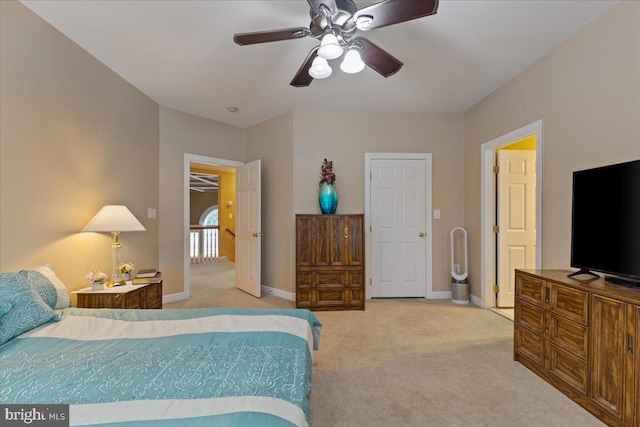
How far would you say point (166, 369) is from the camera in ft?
3.86

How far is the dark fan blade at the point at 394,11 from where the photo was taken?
156cm

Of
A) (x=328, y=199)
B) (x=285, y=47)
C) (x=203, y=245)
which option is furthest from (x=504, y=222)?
(x=203, y=245)

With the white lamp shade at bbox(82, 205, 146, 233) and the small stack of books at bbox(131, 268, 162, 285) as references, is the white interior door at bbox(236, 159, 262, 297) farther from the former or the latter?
the white lamp shade at bbox(82, 205, 146, 233)

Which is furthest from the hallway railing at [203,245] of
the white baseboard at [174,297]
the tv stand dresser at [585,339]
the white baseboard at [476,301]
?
the tv stand dresser at [585,339]

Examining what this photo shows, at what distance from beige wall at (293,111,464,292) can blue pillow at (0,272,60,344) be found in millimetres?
2841

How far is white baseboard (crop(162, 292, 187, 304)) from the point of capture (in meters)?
4.00

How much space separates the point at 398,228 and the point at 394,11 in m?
3.00

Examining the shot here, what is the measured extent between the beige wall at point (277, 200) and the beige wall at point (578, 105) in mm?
2748

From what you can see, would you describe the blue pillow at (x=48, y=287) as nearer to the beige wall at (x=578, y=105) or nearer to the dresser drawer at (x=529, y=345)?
Answer: the dresser drawer at (x=529, y=345)

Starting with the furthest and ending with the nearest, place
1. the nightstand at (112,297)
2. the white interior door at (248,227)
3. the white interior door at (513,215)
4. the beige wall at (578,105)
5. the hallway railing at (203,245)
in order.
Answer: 1. the hallway railing at (203,245)
2. the white interior door at (248,227)
3. the white interior door at (513,215)
4. the nightstand at (112,297)
5. the beige wall at (578,105)

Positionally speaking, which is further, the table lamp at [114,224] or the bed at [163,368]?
the table lamp at [114,224]

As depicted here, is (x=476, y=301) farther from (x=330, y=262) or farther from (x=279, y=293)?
(x=279, y=293)

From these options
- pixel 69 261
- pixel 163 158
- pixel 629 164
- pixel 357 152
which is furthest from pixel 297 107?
pixel 629 164

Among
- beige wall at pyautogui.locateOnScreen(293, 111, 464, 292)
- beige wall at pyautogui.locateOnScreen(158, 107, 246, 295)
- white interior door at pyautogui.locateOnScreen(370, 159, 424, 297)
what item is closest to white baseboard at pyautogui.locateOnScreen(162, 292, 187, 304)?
beige wall at pyautogui.locateOnScreen(158, 107, 246, 295)
